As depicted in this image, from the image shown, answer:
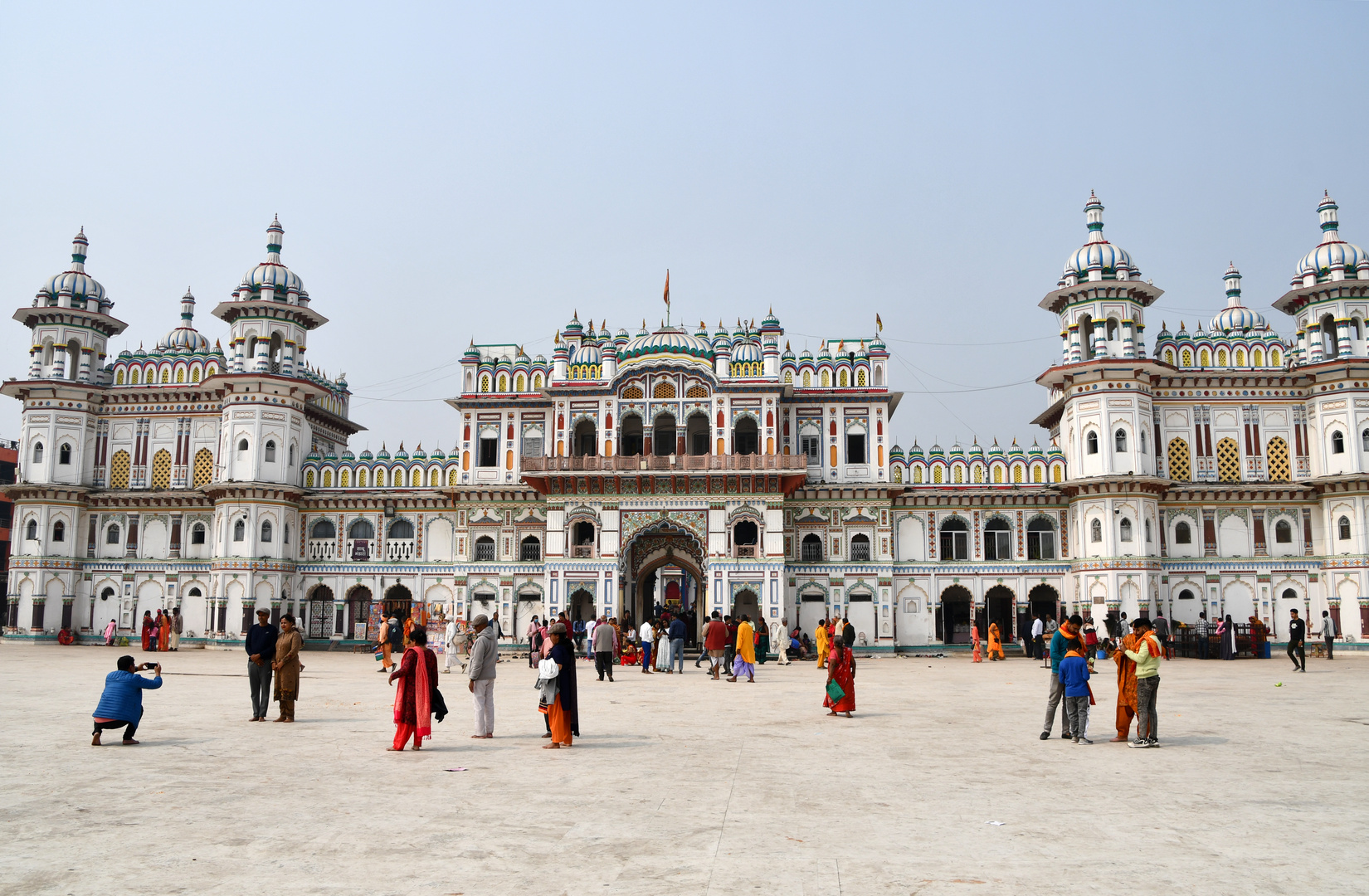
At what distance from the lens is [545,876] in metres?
6.78

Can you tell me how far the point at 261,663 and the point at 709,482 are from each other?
24490 millimetres

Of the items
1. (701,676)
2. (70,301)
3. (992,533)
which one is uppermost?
(70,301)

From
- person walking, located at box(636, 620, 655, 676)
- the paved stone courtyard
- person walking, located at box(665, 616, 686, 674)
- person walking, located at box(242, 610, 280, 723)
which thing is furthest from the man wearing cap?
person walking, located at box(665, 616, 686, 674)

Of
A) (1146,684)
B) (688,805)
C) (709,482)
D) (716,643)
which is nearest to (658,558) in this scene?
(709,482)

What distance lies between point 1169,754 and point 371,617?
33690mm

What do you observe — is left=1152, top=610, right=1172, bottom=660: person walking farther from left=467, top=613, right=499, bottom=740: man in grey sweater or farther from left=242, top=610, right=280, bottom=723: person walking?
left=242, top=610, right=280, bottom=723: person walking

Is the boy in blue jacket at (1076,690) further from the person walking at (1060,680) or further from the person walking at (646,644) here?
the person walking at (646,644)

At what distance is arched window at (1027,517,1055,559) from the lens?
132 ft

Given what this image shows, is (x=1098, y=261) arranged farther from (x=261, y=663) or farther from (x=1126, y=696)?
(x=261, y=663)

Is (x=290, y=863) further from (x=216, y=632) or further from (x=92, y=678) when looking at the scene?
(x=216, y=632)

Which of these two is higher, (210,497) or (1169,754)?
(210,497)

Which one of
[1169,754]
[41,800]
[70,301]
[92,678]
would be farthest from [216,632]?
[1169,754]

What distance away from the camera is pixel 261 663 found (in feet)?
48.0

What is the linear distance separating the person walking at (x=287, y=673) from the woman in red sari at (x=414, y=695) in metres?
2.79
